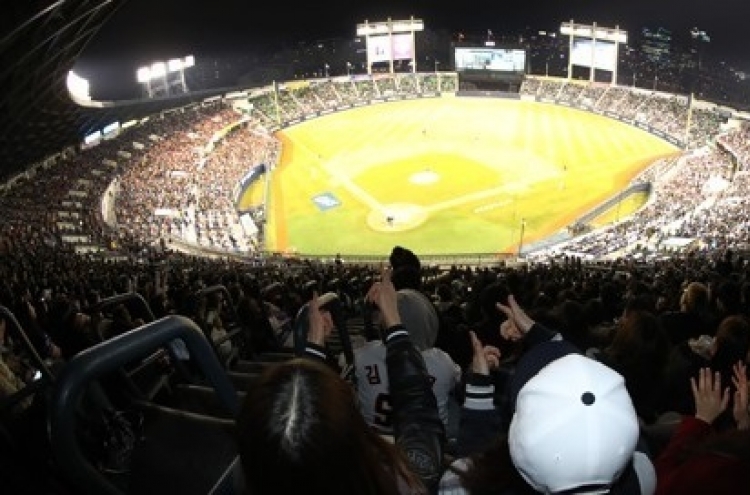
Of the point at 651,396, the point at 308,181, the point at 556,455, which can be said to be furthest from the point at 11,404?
the point at 308,181

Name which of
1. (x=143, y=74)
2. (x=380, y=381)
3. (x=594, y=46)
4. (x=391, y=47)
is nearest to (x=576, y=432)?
(x=380, y=381)

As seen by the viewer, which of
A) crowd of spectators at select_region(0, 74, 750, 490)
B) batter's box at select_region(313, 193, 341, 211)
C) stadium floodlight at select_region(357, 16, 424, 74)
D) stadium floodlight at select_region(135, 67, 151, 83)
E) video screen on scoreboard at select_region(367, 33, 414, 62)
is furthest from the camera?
video screen on scoreboard at select_region(367, 33, 414, 62)

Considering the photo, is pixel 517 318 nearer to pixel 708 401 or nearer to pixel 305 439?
pixel 708 401

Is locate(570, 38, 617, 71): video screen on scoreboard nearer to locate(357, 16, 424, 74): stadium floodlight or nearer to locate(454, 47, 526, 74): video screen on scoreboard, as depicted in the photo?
locate(454, 47, 526, 74): video screen on scoreboard

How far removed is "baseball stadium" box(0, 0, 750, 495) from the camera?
2707 mm

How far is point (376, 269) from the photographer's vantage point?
25234 mm

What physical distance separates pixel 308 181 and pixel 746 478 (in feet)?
170

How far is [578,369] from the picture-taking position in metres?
2.83

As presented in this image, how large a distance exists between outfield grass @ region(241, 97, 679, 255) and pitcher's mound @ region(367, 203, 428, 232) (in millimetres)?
68

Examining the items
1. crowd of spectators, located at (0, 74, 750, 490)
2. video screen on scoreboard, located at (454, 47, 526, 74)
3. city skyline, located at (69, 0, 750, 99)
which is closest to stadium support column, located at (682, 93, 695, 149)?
crowd of spectators, located at (0, 74, 750, 490)

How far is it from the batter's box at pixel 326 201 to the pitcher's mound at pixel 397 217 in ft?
10.2

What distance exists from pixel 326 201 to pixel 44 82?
20018 mm

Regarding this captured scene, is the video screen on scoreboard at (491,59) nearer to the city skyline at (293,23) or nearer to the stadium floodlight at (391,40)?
the stadium floodlight at (391,40)

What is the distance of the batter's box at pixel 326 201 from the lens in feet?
161
